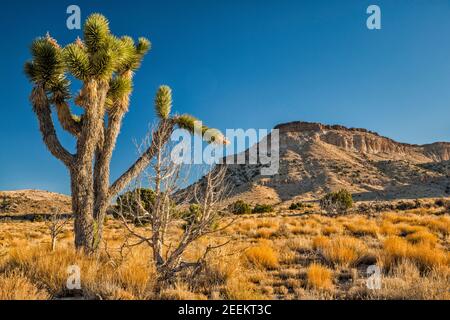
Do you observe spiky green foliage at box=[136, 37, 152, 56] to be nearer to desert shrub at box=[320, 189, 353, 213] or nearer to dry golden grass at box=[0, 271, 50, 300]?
dry golden grass at box=[0, 271, 50, 300]

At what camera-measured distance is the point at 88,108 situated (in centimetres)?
778

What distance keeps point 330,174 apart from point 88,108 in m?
63.8

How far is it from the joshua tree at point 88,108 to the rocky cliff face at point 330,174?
49.2 m

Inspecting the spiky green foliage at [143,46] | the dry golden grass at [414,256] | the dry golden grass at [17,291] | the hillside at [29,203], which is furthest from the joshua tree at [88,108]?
the hillside at [29,203]

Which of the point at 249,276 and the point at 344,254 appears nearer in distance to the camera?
the point at 249,276

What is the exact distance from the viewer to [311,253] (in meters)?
8.87

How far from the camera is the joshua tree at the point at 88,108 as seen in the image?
297 inches

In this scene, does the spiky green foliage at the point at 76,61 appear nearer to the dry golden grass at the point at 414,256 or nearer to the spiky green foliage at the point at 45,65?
the spiky green foliage at the point at 45,65

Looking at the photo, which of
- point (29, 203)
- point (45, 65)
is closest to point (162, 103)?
point (45, 65)

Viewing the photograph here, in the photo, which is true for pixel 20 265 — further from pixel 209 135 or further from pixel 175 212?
pixel 209 135

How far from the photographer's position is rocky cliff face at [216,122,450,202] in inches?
2383

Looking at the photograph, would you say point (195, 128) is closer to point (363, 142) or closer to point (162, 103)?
point (162, 103)

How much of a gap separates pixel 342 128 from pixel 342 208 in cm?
9579
